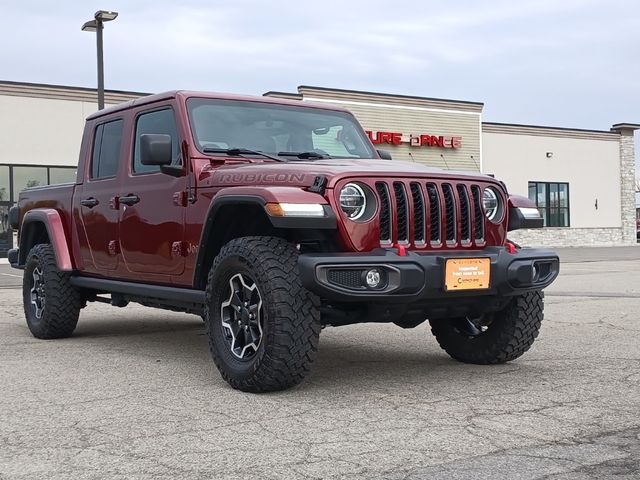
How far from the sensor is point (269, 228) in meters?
5.37

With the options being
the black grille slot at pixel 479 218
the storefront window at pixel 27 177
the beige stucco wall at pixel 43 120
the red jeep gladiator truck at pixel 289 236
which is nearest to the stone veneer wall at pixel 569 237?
the beige stucco wall at pixel 43 120

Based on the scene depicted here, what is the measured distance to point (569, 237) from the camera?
133 feet

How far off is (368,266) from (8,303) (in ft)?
27.7

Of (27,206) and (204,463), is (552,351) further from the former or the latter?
(27,206)

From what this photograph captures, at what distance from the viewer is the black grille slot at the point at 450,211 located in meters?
5.26

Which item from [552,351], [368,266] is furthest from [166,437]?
[552,351]

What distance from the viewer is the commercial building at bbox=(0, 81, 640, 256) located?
2727 centimetres

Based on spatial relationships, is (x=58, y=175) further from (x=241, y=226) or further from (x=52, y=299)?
(x=241, y=226)

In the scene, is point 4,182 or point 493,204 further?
point 4,182

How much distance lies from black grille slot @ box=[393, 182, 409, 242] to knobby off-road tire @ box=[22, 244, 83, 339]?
3.61m

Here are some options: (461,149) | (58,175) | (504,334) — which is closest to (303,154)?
(504,334)

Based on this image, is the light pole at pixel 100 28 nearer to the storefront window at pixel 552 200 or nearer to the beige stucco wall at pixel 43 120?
the beige stucco wall at pixel 43 120

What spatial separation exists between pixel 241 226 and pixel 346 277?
112 cm

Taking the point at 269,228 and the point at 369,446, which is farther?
the point at 269,228
